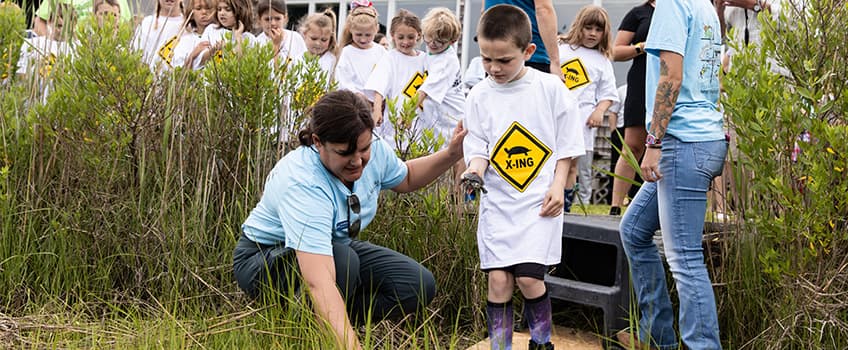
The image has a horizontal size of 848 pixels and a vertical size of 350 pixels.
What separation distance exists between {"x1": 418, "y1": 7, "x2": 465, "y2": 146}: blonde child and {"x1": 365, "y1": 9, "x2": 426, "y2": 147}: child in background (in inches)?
3.3

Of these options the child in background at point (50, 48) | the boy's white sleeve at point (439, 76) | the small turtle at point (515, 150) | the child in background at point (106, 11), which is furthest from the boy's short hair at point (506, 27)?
the boy's white sleeve at point (439, 76)

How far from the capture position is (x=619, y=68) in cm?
1072

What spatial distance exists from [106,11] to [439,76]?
2148mm

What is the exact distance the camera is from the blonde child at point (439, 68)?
5910 millimetres

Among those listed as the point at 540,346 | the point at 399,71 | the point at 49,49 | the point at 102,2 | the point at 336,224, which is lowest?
the point at 540,346

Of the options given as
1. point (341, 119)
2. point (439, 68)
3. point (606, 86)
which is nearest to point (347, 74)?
point (439, 68)

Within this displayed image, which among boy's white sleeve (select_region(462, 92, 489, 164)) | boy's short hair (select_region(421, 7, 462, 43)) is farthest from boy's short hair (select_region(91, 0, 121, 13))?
boy's white sleeve (select_region(462, 92, 489, 164))

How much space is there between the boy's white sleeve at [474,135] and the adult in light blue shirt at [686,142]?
54 centimetres

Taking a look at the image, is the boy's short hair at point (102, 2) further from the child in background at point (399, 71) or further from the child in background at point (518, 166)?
the child in background at point (518, 166)

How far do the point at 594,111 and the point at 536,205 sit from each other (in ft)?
9.86

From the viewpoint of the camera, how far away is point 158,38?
13.5 ft

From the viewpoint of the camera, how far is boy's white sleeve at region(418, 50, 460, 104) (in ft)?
19.4

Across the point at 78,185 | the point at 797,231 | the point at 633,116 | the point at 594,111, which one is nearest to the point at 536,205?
the point at 797,231

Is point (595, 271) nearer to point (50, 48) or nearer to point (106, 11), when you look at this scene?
point (106, 11)
